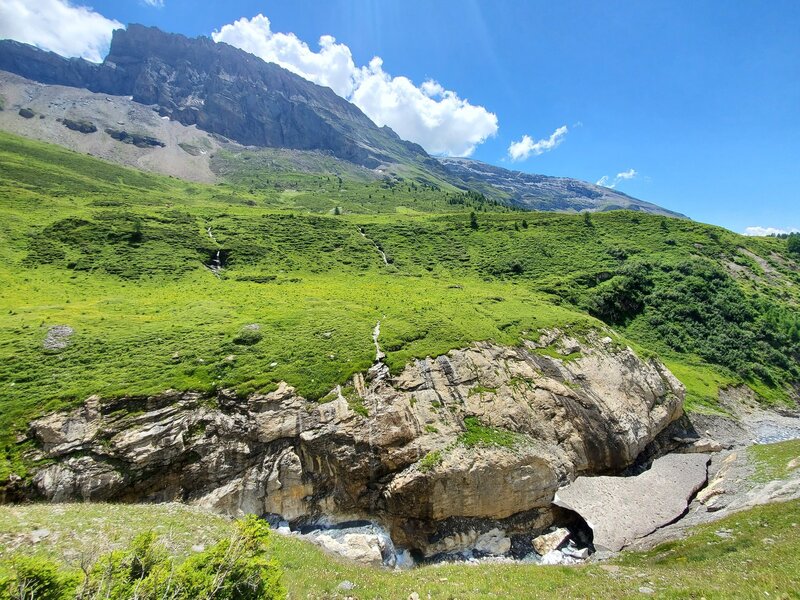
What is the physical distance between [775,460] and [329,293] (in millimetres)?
50842

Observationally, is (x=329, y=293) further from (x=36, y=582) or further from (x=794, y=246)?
(x=794, y=246)

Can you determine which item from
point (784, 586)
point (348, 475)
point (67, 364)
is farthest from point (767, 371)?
point (67, 364)

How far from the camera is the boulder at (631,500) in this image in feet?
84.5

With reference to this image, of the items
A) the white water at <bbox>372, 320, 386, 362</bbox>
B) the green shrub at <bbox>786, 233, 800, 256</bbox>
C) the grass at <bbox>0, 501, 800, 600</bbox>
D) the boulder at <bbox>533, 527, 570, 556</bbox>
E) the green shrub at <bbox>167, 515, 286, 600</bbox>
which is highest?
the green shrub at <bbox>786, 233, 800, 256</bbox>

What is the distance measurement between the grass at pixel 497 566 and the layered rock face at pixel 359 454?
12.7 feet

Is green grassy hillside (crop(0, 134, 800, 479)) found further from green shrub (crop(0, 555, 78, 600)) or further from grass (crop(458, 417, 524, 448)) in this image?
green shrub (crop(0, 555, 78, 600))

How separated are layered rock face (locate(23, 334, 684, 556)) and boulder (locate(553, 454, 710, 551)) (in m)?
1.64

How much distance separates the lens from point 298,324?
4112 cm

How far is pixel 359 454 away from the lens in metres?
27.8

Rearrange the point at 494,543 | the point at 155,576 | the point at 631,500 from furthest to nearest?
1. the point at 631,500
2. the point at 494,543
3. the point at 155,576

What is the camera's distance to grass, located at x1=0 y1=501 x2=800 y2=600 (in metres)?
15.6

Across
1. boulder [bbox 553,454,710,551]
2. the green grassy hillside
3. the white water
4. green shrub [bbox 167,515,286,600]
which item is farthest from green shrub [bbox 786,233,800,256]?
green shrub [bbox 167,515,286,600]

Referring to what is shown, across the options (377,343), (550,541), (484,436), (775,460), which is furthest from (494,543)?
(775,460)

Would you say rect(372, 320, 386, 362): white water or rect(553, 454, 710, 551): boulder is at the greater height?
rect(372, 320, 386, 362): white water
